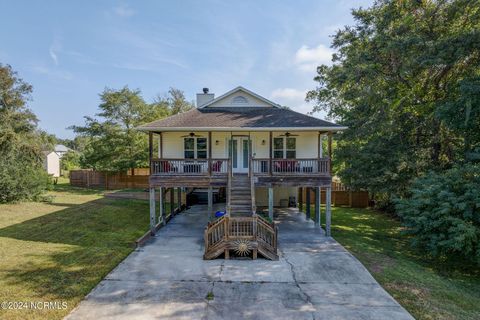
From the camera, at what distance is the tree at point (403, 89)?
12.3 meters

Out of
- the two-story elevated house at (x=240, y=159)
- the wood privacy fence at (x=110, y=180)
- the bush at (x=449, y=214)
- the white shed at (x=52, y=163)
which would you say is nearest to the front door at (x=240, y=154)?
the two-story elevated house at (x=240, y=159)

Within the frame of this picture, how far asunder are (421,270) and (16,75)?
101ft

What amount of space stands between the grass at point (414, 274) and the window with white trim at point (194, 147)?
8.00m

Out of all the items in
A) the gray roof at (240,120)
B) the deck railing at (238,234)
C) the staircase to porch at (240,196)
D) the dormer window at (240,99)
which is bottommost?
the deck railing at (238,234)

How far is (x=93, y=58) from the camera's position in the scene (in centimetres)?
1973

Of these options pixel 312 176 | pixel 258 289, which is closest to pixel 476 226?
pixel 312 176

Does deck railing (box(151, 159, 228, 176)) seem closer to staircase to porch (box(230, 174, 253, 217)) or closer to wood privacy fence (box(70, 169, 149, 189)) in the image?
staircase to porch (box(230, 174, 253, 217))

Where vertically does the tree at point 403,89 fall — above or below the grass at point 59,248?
above

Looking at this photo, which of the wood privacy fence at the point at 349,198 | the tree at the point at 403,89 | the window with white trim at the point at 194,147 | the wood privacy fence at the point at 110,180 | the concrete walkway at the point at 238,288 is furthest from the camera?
the wood privacy fence at the point at 110,180

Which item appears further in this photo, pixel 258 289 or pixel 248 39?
pixel 248 39

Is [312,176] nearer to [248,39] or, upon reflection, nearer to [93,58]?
[248,39]

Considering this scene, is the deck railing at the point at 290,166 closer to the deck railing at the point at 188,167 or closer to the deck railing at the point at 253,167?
the deck railing at the point at 253,167

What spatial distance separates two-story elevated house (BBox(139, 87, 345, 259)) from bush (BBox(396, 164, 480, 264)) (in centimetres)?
366

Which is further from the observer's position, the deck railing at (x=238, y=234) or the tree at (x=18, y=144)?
the tree at (x=18, y=144)
